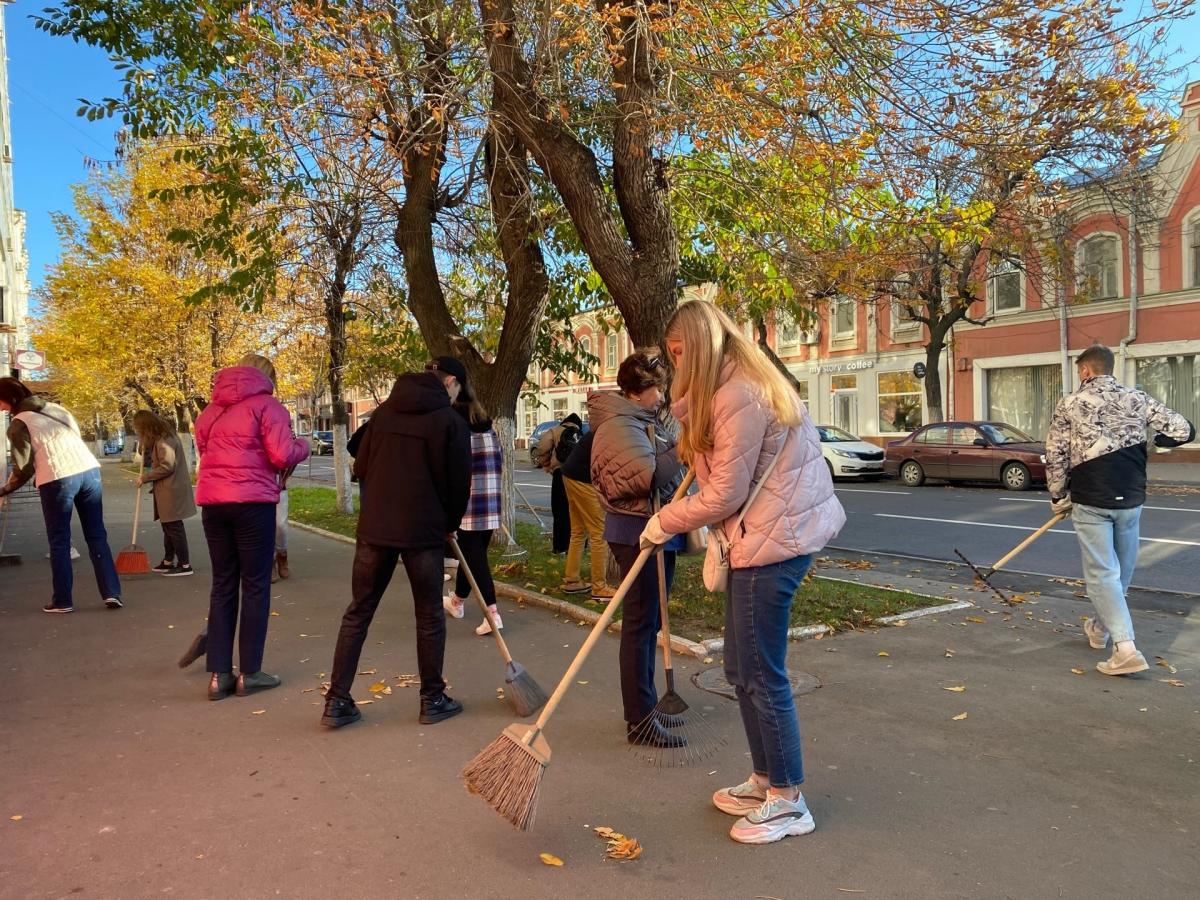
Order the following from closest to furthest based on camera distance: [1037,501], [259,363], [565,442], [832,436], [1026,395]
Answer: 1. [259,363]
2. [565,442]
3. [1037,501]
4. [832,436]
5. [1026,395]

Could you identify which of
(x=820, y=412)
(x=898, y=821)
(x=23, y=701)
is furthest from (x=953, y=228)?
(x=820, y=412)

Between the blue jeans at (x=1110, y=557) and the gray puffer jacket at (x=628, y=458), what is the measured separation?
2.71 m

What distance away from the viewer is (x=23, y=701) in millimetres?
4875

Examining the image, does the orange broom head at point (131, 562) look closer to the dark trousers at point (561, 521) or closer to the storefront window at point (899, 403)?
the dark trousers at point (561, 521)

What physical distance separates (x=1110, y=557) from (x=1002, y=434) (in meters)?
15.1

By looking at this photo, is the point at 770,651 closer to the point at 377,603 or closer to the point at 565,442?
the point at 377,603

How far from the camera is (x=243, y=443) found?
491 centimetres

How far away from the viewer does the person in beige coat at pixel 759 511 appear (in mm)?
3098

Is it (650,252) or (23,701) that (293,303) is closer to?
(650,252)

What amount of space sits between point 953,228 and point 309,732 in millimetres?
7461

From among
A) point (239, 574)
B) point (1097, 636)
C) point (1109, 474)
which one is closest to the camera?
point (239, 574)

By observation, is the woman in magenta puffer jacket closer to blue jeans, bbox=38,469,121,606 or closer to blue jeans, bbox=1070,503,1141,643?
blue jeans, bbox=38,469,121,606

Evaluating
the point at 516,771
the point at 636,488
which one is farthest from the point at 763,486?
the point at 516,771

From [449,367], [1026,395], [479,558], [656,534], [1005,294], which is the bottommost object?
[479,558]
